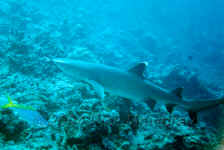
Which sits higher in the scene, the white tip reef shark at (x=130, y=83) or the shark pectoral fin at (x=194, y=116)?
the white tip reef shark at (x=130, y=83)

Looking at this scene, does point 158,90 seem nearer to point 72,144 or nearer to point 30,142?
point 72,144

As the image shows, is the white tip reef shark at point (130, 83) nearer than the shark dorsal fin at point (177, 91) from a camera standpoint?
Yes

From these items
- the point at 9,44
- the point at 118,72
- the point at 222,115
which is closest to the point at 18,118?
the point at 118,72

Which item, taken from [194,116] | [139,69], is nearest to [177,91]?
[194,116]

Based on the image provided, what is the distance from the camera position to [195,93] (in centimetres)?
991

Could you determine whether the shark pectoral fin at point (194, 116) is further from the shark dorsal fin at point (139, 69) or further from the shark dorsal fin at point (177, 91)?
the shark dorsal fin at point (139, 69)

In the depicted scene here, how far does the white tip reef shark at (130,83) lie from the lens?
3.32m

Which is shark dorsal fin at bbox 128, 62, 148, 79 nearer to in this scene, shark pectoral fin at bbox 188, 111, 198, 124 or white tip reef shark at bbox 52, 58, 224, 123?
white tip reef shark at bbox 52, 58, 224, 123

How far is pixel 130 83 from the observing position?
3387 mm

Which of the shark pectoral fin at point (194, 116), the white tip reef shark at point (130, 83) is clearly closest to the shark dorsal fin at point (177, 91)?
the white tip reef shark at point (130, 83)

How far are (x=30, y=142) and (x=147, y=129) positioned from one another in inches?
89.7

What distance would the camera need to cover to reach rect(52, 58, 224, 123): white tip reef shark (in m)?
3.32

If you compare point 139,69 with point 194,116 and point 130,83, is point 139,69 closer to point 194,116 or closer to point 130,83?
point 130,83

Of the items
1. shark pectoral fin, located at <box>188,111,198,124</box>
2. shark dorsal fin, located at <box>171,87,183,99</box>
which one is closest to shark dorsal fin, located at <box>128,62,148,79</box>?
shark dorsal fin, located at <box>171,87,183,99</box>
